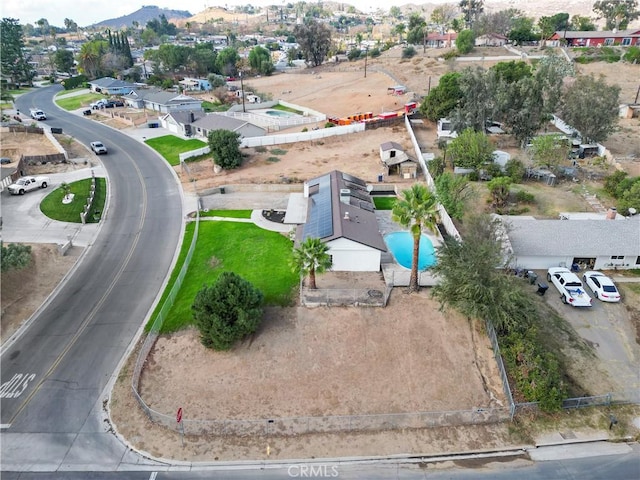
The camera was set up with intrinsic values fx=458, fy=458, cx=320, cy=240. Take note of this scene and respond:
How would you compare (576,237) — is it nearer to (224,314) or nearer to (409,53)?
(224,314)

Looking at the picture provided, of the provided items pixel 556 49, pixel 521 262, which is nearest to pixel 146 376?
pixel 521 262

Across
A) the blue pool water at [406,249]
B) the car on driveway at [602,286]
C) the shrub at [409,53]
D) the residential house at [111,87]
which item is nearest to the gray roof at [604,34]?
the shrub at [409,53]

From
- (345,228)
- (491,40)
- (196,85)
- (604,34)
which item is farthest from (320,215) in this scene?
(604,34)

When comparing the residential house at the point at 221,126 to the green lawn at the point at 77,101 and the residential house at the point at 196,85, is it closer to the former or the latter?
the green lawn at the point at 77,101

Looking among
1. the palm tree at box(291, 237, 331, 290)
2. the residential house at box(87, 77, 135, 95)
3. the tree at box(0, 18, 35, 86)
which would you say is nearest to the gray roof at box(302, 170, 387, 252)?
the palm tree at box(291, 237, 331, 290)

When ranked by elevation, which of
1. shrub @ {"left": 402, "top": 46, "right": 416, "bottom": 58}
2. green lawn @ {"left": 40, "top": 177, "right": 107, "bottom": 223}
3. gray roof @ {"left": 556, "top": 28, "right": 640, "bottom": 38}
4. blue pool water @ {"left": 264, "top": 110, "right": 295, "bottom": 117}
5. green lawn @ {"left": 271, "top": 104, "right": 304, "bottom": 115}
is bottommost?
green lawn @ {"left": 271, "top": 104, "right": 304, "bottom": 115}

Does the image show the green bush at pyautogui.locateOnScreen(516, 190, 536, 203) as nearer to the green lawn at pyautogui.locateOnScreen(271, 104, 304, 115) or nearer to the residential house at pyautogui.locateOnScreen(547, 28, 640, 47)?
the green lawn at pyautogui.locateOnScreen(271, 104, 304, 115)
